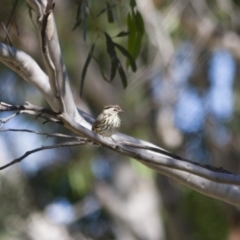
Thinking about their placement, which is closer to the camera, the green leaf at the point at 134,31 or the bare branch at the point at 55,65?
the bare branch at the point at 55,65

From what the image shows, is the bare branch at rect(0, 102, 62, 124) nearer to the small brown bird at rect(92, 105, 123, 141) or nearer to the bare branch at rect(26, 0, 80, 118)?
the bare branch at rect(26, 0, 80, 118)

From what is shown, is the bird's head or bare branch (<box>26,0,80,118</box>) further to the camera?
the bird's head

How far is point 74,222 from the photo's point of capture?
7508 millimetres

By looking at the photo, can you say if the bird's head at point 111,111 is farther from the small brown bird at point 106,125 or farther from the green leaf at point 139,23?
the green leaf at point 139,23

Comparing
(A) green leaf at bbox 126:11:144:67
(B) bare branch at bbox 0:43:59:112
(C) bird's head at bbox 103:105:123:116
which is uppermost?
(B) bare branch at bbox 0:43:59:112

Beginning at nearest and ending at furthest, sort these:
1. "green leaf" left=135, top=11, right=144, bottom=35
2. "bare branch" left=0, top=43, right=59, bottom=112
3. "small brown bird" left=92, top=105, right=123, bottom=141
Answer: "bare branch" left=0, top=43, right=59, bottom=112
"small brown bird" left=92, top=105, right=123, bottom=141
"green leaf" left=135, top=11, right=144, bottom=35

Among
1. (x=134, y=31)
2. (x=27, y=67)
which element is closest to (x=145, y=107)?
(x=134, y=31)

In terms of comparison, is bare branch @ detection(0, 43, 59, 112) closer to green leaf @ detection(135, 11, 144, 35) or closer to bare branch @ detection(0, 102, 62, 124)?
bare branch @ detection(0, 102, 62, 124)

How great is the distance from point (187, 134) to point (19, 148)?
1524mm

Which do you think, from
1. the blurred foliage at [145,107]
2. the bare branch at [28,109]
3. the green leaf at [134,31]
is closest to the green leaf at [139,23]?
the green leaf at [134,31]

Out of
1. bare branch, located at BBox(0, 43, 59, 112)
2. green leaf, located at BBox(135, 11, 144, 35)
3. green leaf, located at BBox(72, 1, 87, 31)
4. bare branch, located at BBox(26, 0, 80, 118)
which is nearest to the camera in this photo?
bare branch, located at BBox(26, 0, 80, 118)

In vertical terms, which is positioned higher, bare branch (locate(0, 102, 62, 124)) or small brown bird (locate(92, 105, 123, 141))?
bare branch (locate(0, 102, 62, 124))

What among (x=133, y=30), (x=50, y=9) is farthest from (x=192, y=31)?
(x=50, y=9)

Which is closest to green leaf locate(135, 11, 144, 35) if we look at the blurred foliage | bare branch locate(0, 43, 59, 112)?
bare branch locate(0, 43, 59, 112)
